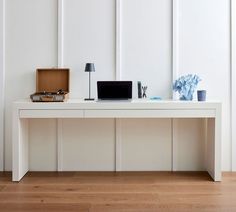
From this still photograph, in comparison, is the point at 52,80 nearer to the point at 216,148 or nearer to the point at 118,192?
the point at 118,192

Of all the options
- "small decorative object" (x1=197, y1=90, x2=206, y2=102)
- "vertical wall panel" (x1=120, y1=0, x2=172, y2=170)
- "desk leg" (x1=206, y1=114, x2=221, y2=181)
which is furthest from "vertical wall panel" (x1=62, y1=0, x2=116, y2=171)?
"desk leg" (x1=206, y1=114, x2=221, y2=181)

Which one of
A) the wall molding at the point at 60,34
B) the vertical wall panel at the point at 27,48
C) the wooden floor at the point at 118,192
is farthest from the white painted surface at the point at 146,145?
the vertical wall panel at the point at 27,48

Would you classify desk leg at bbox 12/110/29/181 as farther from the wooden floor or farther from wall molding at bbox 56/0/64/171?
wall molding at bbox 56/0/64/171

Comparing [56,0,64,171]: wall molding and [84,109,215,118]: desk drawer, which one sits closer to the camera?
[84,109,215,118]: desk drawer

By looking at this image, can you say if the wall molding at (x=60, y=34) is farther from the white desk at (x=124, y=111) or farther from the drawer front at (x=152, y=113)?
the drawer front at (x=152, y=113)

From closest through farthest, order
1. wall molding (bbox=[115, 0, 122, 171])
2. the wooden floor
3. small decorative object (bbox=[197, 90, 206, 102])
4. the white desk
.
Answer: the wooden floor, the white desk, small decorative object (bbox=[197, 90, 206, 102]), wall molding (bbox=[115, 0, 122, 171])

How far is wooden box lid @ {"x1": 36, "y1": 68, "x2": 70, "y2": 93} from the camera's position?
4.52 metres

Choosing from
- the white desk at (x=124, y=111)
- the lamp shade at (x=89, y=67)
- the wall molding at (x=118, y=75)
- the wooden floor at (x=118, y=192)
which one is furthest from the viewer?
the wall molding at (x=118, y=75)

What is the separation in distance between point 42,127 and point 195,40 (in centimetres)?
209

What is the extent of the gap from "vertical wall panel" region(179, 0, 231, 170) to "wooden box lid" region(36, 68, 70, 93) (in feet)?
4.50

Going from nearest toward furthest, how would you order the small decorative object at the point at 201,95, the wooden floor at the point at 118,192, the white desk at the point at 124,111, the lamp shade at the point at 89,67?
the wooden floor at the point at 118,192 < the white desk at the point at 124,111 < the small decorative object at the point at 201,95 < the lamp shade at the point at 89,67

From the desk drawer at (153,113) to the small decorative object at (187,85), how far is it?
32 cm

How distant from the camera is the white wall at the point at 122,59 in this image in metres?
4.53

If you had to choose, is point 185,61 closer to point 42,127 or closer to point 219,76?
point 219,76
